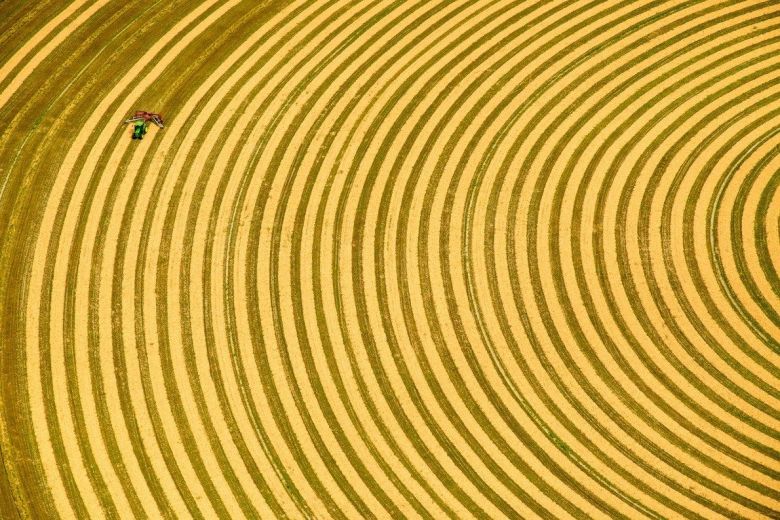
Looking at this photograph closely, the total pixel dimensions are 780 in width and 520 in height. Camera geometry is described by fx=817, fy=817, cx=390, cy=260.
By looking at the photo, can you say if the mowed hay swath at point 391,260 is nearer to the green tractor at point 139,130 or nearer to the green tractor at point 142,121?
the green tractor at point 142,121

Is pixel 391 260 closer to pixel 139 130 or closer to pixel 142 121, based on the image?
pixel 139 130

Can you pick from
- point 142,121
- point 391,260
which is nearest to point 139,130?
point 142,121

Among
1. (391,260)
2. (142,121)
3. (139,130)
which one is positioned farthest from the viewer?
(142,121)

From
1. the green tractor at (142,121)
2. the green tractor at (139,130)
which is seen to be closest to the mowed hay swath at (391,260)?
the green tractor at (142,121)

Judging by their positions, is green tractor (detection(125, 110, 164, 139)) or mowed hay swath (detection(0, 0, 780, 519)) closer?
mowed hay swath (detection(0, 0, 780, 519))

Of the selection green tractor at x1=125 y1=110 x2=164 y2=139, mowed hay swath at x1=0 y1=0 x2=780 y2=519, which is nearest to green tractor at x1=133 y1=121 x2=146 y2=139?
green tractor at x1=125 y1=110 x2=164 y2=139

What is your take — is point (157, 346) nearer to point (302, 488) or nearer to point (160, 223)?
point (160, 223)

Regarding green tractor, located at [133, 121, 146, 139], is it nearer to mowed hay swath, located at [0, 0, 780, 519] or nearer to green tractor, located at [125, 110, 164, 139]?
green tractor, located at [125, 110, 164, 139]

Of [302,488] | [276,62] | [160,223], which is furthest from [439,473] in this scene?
[276,62]

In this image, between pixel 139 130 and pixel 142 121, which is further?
pixel 142 121
